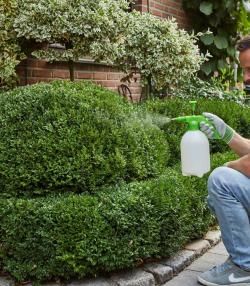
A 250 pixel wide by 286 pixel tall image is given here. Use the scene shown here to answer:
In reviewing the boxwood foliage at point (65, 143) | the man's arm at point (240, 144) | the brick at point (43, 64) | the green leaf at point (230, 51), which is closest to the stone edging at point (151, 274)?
the boxwood foliage at point (65, 143)

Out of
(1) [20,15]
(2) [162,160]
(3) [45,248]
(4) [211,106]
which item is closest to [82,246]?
(3) [45,248]

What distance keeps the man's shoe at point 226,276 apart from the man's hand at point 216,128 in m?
0.80

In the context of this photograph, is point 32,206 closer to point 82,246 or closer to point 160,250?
point 82,246

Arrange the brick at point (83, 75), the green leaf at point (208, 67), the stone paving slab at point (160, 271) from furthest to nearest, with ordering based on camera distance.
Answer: the green leaf at point (208, 67), the brick at point (83, 75), the stone paving slab at point (160, 271)

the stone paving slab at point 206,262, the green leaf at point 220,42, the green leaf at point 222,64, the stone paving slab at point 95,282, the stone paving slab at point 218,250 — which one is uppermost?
the green leaf at point 220,42

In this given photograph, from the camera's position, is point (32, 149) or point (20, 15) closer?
point (32, 149)

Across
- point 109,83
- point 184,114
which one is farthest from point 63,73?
point 184,114

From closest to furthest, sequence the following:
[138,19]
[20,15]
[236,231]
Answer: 1. [236,231]
2. [20,15]
3. [138,19]

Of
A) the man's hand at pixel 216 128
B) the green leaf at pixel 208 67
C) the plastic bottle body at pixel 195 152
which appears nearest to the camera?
the man's hand at pixel 216 128

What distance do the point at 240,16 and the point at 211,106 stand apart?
10.8ft

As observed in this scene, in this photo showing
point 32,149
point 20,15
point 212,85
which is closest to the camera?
point 32,149

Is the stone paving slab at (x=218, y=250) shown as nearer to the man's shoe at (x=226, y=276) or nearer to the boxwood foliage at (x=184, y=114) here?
the man's shoe at (x=226, y=276)

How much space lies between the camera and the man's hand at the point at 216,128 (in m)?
2.86

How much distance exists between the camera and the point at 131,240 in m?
3.17
